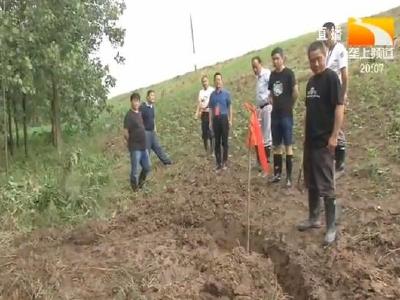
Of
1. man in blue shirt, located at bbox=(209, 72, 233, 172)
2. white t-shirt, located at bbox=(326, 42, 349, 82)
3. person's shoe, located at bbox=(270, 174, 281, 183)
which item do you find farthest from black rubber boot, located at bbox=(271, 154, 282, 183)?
man in blue shirt, located at bbox=(209, 72, 233, 172)

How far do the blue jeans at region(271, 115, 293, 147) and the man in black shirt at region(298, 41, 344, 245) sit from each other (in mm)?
1585

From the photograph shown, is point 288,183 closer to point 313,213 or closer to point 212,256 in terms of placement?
A: point 313,213

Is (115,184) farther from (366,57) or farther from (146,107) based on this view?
(366,57)

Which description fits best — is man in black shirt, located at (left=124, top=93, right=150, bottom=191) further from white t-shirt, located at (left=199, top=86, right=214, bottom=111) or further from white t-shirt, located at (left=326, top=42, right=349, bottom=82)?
white t-shirt, located at (left=326, top=42, right=349, bottom=82)

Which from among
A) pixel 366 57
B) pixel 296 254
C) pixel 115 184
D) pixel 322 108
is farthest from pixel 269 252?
pixel 366 57

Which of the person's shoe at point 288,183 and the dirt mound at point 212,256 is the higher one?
the person's shoe at point 288,183

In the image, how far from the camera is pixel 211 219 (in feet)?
23.6

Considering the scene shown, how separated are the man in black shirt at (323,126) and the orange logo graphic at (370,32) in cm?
831

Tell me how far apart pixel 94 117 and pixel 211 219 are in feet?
40.1

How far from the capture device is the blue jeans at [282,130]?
25.5ft

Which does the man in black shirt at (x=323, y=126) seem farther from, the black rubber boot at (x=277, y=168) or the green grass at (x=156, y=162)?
the green grass at (x=156, y=162)

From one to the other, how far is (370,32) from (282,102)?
23.6 ft

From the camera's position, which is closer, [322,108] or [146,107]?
[322,108]

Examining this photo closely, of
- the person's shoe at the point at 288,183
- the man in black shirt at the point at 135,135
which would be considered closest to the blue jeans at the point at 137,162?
the man in black shirt at the point at 135,135
